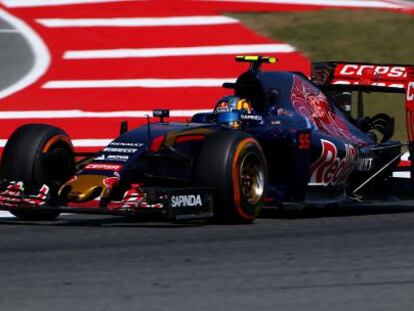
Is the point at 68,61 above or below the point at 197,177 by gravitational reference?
above

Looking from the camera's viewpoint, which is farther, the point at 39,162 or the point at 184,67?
the point at 184,67

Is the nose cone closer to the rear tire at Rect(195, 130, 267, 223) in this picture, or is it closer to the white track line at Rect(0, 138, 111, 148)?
the rear tire at Rect(195, 130, 267, 223)

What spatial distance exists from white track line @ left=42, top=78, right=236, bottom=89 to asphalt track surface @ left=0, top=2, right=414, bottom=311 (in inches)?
289

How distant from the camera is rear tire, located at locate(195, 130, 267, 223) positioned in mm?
8758

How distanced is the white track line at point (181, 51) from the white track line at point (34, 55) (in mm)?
410

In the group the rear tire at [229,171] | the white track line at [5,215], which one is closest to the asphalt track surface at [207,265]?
the rear tire at [229,171]

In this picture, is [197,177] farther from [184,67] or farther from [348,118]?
[184,67]

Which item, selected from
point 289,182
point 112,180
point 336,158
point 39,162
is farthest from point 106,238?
point 336,158

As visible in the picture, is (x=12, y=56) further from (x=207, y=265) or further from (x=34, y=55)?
(x=207, y=265)

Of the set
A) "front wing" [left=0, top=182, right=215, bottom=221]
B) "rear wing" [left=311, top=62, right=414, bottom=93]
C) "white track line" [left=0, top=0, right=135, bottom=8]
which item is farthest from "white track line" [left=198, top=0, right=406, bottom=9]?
"front wing" [left=0, top=182, right=215, bottom=221]

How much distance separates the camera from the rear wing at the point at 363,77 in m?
11.2

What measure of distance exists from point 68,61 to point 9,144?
8.56 metres

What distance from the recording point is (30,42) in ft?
61.8

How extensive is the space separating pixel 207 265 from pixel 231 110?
3308 mm
